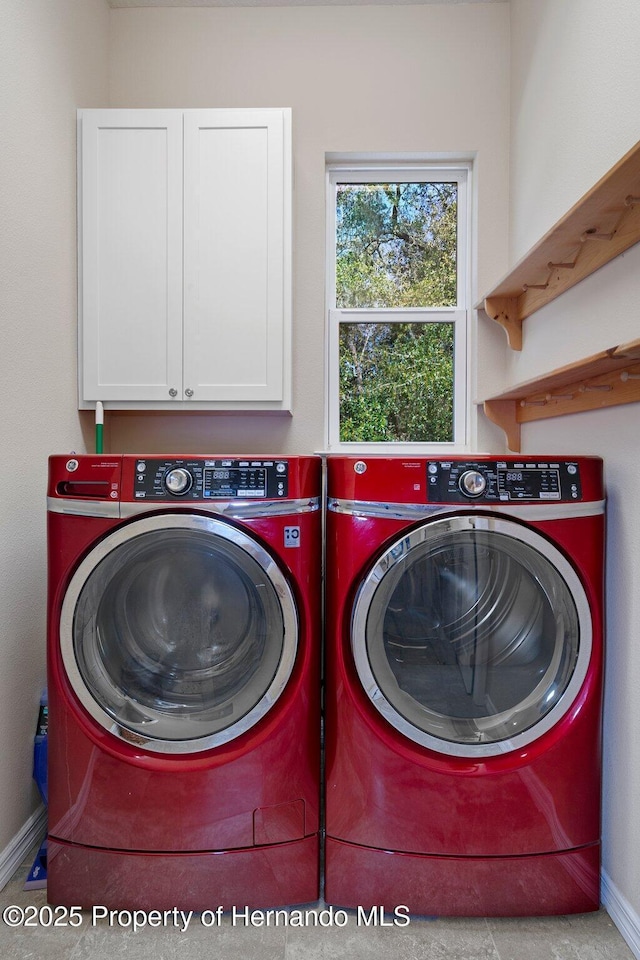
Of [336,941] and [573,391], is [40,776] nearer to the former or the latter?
[336,941]

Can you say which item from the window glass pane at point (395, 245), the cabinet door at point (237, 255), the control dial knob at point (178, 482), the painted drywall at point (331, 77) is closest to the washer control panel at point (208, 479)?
the control dial knob at point (178, 482)

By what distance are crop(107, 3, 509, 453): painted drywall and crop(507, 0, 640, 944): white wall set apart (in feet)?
0.96

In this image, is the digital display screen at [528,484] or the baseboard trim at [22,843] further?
the baseboard trim at [22,843]

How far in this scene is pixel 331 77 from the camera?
87.4 inches

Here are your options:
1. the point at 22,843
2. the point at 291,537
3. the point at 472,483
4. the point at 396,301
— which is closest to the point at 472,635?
the point at 472,483

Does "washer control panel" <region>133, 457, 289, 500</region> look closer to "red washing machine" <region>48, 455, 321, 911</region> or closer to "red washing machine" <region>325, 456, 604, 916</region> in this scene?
"red washing machine" <region>48, 455, 321, 911</region>

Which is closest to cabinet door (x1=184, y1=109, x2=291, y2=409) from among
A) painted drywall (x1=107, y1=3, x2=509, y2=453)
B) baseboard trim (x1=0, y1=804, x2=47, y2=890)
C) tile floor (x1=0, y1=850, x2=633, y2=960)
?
painted drywall (x1=107, y1=3, x2=509, y2=453)

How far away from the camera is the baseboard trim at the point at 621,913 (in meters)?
1.28

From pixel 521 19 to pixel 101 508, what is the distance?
237cm

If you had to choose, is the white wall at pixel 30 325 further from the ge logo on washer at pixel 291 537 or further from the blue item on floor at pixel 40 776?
the ge logo on washer at pixel 291 537

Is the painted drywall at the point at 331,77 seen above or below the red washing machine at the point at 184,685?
above

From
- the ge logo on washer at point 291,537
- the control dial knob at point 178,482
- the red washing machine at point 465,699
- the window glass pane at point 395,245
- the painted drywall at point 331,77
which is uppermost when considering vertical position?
the painted drywall at point 331,77

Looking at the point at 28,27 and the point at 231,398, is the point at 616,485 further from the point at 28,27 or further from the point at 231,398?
the point at 28,27

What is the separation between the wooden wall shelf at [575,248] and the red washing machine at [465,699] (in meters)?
0.58
